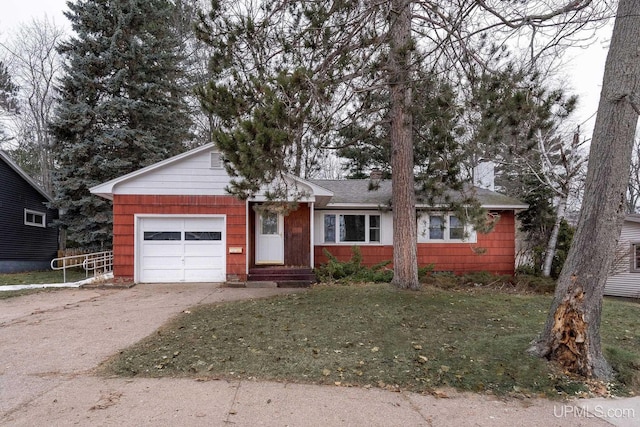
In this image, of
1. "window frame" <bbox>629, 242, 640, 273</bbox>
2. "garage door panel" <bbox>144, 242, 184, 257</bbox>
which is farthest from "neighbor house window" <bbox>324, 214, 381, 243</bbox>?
"window frame" <bbox>629, 242, 640, 273</bbox>

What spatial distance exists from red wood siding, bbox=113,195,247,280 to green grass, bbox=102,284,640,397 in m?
3.52

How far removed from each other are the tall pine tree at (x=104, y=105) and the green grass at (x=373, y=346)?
1008 centimetres

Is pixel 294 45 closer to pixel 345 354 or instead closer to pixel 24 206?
pixel 345 354

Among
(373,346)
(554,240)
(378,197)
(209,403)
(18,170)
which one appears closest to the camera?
(209,403)

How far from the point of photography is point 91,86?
574 inches

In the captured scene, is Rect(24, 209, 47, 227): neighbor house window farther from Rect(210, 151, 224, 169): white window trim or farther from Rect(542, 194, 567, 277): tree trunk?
Rect(542, 194, 567, 277): tree trunk

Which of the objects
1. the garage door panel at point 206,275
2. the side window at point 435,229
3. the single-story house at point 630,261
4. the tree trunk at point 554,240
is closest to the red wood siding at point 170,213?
the garage door panel at point 206,275

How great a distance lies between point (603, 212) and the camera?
4.05 meters

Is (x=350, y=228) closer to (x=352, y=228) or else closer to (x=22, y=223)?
(x=352, y=228)

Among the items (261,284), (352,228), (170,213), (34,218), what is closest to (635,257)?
(352,228)

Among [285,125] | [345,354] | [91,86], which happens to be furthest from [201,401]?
[91,86]

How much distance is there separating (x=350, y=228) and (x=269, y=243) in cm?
289

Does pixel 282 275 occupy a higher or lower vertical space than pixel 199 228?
lower

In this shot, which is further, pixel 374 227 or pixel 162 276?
pixel 374 227
